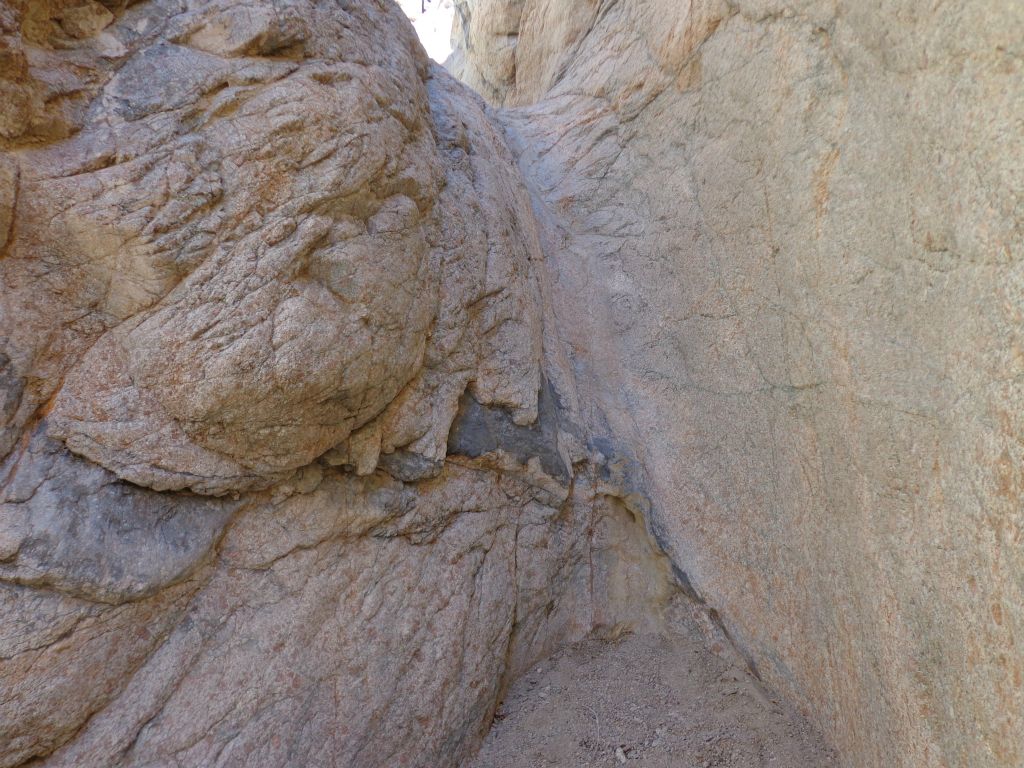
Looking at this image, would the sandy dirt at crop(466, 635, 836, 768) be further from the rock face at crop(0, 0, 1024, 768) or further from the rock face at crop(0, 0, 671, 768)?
the rock face at crop(0, 0, 671, 768)

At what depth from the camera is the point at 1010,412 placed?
5.33 feet

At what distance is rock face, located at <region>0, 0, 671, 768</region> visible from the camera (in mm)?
1900

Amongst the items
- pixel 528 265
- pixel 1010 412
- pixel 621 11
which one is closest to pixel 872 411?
pixel 1010 412

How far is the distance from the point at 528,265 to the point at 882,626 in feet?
7.49

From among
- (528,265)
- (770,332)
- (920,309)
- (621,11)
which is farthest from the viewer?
(621,11)

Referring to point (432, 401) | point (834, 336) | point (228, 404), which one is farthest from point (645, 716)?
point (228, 404)

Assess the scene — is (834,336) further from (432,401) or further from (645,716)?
(645,716)

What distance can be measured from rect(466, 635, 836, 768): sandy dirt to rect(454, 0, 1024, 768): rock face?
0.19 meters

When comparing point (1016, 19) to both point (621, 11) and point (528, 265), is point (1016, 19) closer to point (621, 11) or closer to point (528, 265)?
point (528, 265)

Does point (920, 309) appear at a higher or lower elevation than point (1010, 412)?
higher

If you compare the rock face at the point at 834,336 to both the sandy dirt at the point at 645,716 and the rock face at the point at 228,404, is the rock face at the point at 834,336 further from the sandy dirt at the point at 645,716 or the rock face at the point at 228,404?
the rock face at the point at 228,404

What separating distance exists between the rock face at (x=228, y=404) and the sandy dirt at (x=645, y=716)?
290 millimetres

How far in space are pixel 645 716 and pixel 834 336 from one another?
1.82 meters

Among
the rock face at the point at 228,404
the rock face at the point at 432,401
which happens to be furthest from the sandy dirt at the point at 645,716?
the rock face at the point at 228,404
